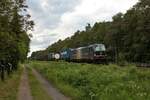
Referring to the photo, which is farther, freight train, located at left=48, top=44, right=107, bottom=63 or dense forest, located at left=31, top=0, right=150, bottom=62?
dense forest, located at left=31, top=0, right=150, bottom=62

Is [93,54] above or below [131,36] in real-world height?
below

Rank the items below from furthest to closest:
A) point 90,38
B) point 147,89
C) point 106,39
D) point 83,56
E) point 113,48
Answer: point 90,38
point 106,39
point 113,48
point 83,56
point 147,89

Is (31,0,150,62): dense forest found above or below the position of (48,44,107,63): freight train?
above

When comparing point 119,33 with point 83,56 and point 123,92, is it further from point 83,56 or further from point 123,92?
point 123,92

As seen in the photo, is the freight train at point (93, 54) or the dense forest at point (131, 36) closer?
the freight train at point (93, 54)

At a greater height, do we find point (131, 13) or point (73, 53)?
point (131, 13)

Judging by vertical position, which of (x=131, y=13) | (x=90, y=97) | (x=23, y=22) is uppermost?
(x=131, y=13)

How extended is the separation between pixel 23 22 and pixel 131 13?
66209 mm

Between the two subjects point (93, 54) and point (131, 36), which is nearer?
point (93, 54)

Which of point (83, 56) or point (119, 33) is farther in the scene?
point (119, 33)

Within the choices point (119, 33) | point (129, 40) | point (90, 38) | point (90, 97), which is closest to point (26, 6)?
point (90, 97)

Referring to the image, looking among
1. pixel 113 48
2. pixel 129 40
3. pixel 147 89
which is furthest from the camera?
pixel 113 48

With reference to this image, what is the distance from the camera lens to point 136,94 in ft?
67.7

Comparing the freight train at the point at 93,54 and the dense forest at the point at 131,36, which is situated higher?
the dense forest at the point at 131,36
